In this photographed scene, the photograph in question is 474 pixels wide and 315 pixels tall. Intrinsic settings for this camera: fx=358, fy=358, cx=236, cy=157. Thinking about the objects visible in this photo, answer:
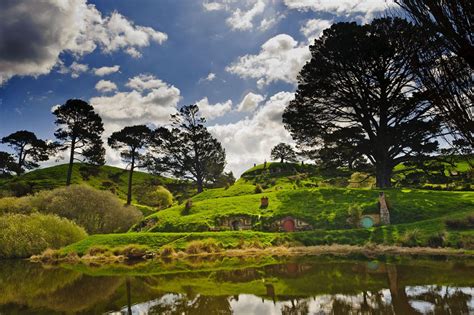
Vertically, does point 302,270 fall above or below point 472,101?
below

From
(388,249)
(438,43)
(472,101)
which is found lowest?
(388,249)

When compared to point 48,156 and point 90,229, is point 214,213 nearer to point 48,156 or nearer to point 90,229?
point 90,229

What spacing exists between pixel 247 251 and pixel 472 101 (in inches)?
928

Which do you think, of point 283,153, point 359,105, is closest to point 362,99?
point 359,105

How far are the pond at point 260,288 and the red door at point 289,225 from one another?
40.5 feet

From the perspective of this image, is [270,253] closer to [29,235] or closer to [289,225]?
[289,225]

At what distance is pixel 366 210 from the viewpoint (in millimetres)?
36344

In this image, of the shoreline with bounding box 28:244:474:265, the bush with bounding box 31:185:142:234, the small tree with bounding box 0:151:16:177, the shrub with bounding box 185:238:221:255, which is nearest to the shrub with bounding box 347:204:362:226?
the shoreline with bounding box 28:244:474:265

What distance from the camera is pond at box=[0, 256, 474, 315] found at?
11961 mm

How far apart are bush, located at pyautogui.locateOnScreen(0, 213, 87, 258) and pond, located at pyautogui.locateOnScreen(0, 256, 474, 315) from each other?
13.3 m

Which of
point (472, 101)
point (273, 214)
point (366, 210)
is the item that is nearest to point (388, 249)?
point (366, 210)

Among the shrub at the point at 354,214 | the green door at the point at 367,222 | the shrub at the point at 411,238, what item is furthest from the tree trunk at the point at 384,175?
the shrub at the point at 411,238

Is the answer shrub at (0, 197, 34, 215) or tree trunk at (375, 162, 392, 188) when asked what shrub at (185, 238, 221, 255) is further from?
tree trunk at (375, 162, 392, 188)

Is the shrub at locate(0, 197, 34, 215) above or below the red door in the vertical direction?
above
